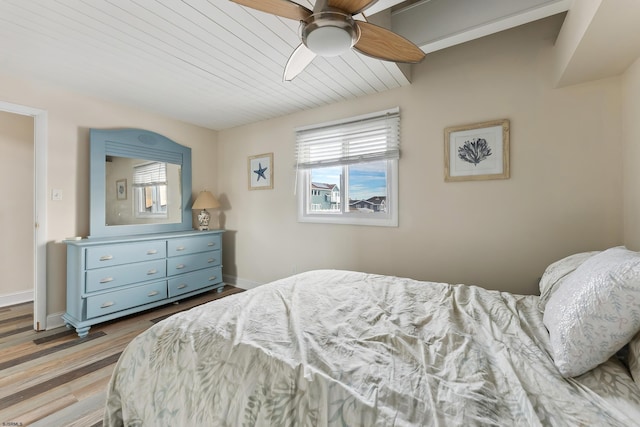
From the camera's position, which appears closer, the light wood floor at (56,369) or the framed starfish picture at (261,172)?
the light wood floor at (56,369)

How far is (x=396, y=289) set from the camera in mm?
1772

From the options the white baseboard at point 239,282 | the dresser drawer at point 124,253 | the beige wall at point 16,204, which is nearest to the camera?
the dresser drawer at point 124,253

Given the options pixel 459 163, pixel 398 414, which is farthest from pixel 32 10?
pixel 459 163

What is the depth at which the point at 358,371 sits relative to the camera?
2.94ft

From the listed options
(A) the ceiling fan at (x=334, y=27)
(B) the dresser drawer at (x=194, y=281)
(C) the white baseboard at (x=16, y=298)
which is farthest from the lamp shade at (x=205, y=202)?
(A) the ceiling fan at (x=334, y=27)

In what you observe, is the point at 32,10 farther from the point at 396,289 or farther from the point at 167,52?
the point at 396,289

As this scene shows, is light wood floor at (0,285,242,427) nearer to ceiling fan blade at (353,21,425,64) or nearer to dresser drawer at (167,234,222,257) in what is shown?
dresser drawer at (167,234,222,257)

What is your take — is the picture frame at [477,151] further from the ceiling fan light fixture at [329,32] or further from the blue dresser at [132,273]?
the blue dresser at [132,273]

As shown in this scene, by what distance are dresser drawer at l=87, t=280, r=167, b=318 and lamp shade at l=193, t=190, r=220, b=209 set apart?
1.03 meters

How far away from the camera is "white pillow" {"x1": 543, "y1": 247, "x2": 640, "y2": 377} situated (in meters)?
0.83

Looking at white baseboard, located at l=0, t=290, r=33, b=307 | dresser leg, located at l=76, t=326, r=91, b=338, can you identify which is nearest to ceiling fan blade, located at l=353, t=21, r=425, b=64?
dresser leg, located at l=76, t=326, r=91, b=338

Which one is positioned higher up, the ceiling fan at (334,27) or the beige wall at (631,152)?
the ceiling fan at (334,27)

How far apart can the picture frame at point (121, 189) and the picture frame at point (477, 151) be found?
3402 mm

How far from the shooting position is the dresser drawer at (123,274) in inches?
102
